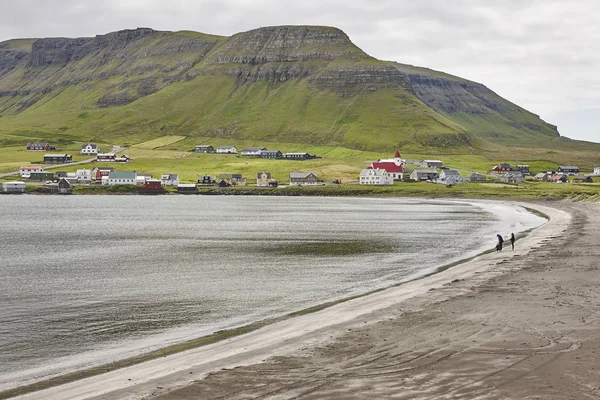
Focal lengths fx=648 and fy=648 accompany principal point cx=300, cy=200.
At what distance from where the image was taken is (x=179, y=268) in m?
68.4

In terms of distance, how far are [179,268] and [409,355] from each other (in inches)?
1661

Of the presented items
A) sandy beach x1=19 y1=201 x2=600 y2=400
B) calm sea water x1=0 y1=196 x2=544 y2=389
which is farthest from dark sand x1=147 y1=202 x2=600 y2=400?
calm sea water x1=0 y1=196 x2=544 y2=389

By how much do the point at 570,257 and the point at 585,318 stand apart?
29973mm

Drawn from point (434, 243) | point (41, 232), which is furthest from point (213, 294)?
point (41, 232)

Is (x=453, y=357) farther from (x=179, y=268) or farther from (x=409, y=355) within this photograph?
(x=179, y=268)

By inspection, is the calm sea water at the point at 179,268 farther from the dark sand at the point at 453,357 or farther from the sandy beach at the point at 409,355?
the dark sand at the point at 453,357

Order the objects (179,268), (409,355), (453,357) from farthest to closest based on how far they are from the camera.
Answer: (179,268)
(409,355)
(453,357)

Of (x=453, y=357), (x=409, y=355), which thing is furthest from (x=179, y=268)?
(x=453, y=357)

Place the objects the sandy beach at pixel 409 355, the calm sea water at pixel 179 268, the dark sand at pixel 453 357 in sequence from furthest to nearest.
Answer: the calm sea water at pixel 179 268 < the sandy beach at pixel 409 355 < the dark sand at pixel 453 357

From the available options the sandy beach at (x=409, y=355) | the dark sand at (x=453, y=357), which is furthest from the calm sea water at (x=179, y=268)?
the dark sand at (x=453, y=357)

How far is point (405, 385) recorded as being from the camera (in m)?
25.6

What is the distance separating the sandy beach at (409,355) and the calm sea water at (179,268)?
480cm

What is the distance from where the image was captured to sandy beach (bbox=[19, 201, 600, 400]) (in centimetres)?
2536

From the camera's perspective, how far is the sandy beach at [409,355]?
25.4m
